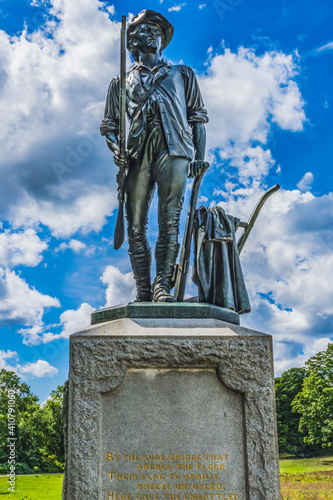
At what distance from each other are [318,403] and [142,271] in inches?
978

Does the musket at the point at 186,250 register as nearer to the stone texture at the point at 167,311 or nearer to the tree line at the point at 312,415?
the stone texture at the point at 167,311

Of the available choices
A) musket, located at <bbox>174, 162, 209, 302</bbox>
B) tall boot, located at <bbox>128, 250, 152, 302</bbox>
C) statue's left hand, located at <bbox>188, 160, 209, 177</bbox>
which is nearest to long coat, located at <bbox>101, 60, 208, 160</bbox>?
statue's left hand, located at <bbox>188, 160, 209, 177</bbox>

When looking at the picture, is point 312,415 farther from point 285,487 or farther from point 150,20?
point 150,20

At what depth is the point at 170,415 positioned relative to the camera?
204 inches

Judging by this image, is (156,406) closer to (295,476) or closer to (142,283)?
(142,283)

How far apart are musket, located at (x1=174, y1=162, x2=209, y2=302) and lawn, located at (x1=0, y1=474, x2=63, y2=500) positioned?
992cm

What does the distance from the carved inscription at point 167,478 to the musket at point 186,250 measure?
196cm

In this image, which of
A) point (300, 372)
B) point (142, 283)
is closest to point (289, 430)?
point (300, 372)

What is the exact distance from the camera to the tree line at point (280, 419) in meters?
22.1

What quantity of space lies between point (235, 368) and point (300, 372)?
108ft

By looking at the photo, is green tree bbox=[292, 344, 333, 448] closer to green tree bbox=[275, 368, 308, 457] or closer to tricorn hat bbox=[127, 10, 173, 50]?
green tree bbox=[275, 368, 308, 457]

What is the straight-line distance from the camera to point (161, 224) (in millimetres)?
6605

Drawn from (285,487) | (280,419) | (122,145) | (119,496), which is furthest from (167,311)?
(280,419)

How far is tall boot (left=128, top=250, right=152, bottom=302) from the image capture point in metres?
6.63
